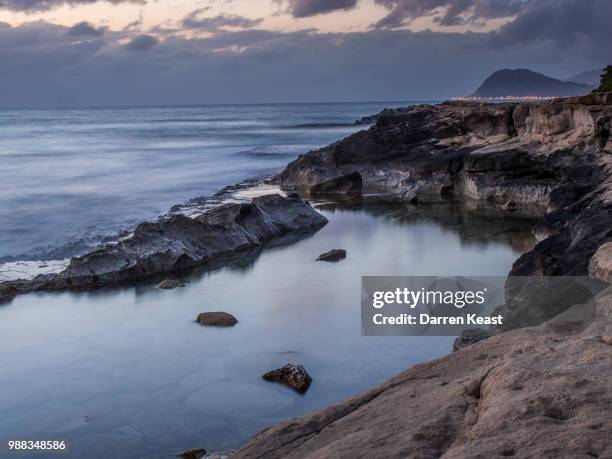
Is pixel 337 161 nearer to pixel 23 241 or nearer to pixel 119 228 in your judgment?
pixel 119 228

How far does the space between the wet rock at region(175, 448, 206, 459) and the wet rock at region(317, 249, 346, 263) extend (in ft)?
37.3

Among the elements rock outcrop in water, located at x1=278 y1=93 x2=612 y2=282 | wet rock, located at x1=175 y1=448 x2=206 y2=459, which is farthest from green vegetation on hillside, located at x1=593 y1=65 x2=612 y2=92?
wet rock, located at x1=175 y1=448 x2=206 y2=459

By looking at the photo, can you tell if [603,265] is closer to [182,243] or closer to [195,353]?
Result: [195,353]

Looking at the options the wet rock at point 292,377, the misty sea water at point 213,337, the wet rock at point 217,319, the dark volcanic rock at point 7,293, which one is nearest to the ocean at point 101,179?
the misty sea water at point 213,337

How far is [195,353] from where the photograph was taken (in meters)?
13.5

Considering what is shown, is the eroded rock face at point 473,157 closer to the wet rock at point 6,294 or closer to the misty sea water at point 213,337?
the misty sea water at point 213,337

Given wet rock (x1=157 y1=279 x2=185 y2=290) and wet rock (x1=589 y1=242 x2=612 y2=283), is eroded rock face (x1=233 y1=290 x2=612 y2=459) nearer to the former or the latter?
wet rock (x1=589 y1=242 x2=612 y2=283)

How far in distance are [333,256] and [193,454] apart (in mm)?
11616

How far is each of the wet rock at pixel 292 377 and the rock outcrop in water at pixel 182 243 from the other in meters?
7.57

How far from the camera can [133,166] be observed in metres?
53.1

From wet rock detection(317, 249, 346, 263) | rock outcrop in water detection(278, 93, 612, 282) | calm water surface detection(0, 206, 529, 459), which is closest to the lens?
calm water surface detection(0, 206, 529, 459)

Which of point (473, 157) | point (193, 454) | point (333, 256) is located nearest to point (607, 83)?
point (473, 157)

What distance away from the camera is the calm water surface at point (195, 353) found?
10656mm

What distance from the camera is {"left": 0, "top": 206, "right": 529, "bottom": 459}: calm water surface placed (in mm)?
10656
